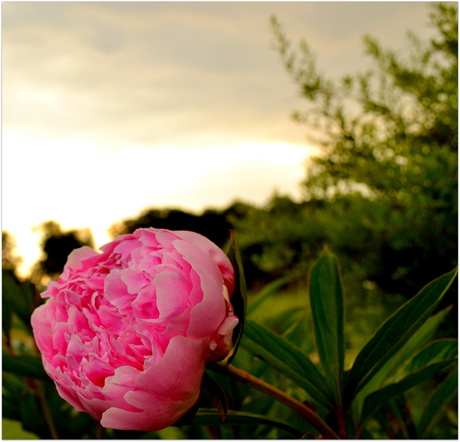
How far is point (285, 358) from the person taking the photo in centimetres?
43

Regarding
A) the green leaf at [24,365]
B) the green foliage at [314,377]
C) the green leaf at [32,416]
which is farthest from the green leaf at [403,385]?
the green leaf at [32,416]

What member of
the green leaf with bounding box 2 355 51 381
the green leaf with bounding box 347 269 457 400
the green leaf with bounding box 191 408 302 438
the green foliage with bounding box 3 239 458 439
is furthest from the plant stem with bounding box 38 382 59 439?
the green leaf with bounding box 347 269 457 400

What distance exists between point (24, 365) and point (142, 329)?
0.28 metres

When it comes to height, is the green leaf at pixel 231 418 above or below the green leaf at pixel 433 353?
above

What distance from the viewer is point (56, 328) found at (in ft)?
1.15

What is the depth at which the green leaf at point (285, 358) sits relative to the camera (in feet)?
1.39

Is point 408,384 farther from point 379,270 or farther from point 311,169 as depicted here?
point 311,169

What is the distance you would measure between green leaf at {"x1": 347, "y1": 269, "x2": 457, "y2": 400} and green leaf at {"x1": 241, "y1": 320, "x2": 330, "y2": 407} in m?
0.04

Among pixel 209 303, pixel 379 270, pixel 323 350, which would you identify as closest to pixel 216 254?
pixel 209 303

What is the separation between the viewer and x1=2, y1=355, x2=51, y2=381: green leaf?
515 millimetres

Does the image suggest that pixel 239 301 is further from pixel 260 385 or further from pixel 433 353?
pixel 433 353

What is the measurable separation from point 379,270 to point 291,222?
295mm

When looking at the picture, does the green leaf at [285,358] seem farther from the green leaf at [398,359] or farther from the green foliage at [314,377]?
the green leaf at [398,359]

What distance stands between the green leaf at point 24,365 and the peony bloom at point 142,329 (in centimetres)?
18
